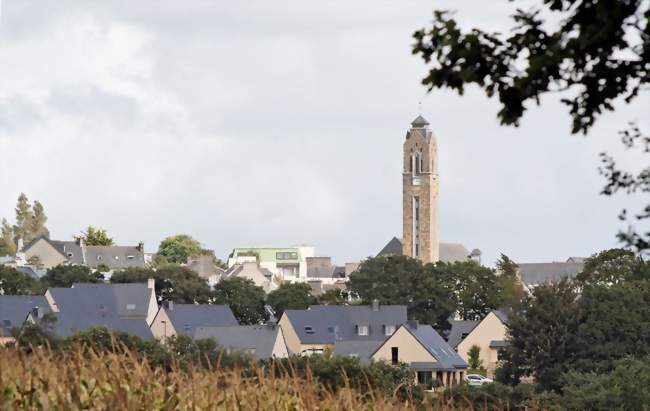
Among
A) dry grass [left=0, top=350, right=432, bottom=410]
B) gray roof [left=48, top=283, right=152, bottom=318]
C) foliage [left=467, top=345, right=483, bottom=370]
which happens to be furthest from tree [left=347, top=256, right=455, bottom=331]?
dry grass [left=0, top=350, right=432, bottom=410]

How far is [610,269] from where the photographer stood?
118688mm

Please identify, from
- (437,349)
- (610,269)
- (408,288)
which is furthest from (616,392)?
(408,288)

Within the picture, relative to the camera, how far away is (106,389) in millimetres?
12172

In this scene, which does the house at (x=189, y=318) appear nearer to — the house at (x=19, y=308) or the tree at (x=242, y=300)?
the house at (x=19, y=308)

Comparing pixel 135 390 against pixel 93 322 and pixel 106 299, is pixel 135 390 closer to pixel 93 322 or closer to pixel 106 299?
pixel 93 322

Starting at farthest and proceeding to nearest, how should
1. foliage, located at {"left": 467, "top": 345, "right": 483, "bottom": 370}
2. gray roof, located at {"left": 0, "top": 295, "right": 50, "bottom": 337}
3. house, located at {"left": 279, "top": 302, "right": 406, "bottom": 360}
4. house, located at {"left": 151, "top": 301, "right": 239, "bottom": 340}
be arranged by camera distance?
foliage, located at {"left": 467, "top": 345, "right": 483, "bottom": 370} → house, located at {"left": 279, "top": 302, "right": 406, "bottom": 360} → house, located at {"left": 151, "top": 301, "right": 239, "bottom": 340} → gray roof, located at {"left": 0, "top": 295, "right": 50, "bottom": 337}

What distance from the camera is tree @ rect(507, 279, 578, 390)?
314 feet

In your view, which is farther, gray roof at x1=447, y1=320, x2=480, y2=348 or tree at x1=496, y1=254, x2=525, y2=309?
gray roof at x1=447, y1=320, x2=480, y2=348

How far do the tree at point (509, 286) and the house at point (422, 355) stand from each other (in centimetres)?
496

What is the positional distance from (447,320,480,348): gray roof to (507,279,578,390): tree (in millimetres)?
30629

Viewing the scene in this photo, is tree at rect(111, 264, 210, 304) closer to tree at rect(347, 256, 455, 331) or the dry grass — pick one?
tree at rect(347, 256, 455, 331)

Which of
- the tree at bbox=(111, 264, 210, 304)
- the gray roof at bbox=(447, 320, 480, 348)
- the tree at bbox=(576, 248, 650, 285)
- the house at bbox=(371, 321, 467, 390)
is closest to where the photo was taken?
the house at bbox=(371, 321, 467, 390)

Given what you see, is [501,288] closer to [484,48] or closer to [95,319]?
[95,319]

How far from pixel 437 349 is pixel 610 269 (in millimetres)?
16186
